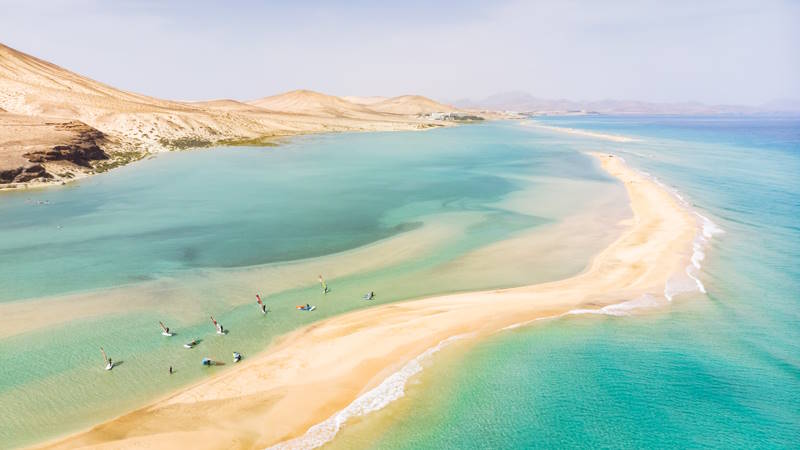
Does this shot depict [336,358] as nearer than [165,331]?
Yes

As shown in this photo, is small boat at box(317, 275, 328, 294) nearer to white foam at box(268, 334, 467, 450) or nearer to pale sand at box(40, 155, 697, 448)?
pale sand at box(40, 155, 697, 448)

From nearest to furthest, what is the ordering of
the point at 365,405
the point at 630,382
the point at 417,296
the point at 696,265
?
the point at 365,405 → the point at 630,382 → the point at 417,296 → the point at 696,265

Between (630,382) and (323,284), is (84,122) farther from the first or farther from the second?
(630,382)

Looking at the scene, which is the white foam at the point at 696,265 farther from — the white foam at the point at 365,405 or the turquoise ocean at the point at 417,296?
the white foam at the point at 365,405

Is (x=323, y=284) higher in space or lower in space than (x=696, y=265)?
higher

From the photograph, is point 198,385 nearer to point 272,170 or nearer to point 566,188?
point 566,188

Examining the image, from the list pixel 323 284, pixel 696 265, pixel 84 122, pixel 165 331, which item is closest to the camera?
pixel 165 331

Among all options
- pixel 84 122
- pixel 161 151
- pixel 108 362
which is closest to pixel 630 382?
pixel 108 362
